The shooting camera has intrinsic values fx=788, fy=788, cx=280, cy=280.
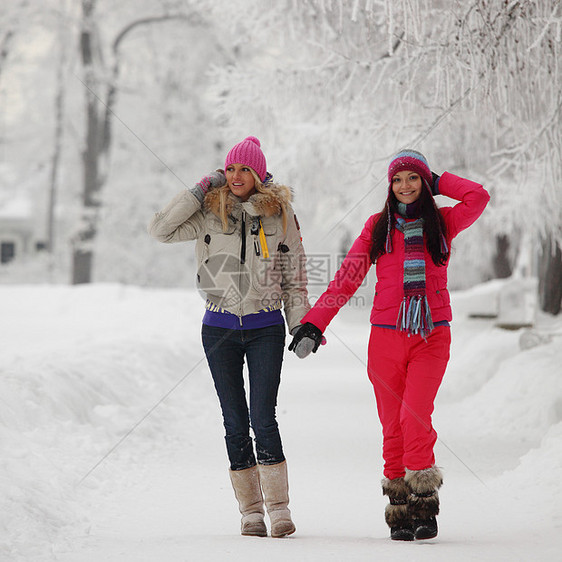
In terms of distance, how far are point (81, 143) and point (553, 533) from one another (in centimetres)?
2513

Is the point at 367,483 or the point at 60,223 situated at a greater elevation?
the point at 60,223

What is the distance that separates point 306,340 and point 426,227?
88cm

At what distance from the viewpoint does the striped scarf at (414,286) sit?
159 inches

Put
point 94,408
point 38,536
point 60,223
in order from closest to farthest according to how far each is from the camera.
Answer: point 38,536, point 94,408, point 60,223

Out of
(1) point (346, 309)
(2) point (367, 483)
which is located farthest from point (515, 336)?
(1) point (346, 309)

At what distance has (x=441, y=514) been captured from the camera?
4.63 m

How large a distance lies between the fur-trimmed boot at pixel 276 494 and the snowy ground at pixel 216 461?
0.12m

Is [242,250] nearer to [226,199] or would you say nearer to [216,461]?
[226,199]

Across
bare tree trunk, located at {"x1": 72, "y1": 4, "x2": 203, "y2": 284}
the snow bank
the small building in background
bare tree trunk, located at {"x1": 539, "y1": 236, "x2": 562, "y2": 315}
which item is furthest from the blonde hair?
the small building in background

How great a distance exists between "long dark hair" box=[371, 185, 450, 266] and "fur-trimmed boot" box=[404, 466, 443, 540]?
3.64ft

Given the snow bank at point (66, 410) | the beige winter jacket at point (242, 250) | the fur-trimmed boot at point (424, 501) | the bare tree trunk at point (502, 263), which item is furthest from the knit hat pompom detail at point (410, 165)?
the bare tree trunk at point (502, 263)

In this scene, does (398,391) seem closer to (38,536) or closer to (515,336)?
(38,536)

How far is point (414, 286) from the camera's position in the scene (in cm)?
411

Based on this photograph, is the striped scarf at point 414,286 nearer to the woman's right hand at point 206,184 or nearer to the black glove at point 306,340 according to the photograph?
the black glove at point 306,340
